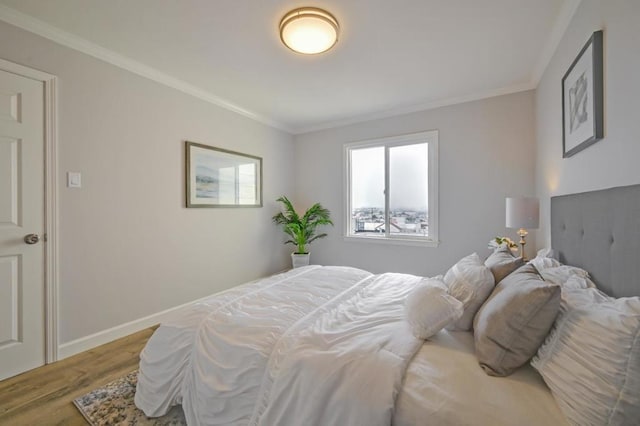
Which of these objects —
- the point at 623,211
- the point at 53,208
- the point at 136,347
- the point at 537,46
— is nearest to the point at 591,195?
the point at 623,211

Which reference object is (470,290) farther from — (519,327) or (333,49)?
(333,49)

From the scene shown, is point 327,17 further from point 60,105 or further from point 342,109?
point 60,105

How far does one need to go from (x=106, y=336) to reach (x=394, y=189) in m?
3.61

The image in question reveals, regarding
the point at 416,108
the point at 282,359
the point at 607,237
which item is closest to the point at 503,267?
the point at 607,237

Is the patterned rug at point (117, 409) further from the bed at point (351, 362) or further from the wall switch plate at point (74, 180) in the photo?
the wall switch plate at point (74, 180)

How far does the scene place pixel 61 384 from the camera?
1.80 m

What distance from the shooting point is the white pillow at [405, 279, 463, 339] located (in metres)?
1.19

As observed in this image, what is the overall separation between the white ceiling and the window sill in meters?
1.79

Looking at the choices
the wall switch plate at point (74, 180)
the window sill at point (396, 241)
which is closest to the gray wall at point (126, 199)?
the wall switch plate at point (74, 180)

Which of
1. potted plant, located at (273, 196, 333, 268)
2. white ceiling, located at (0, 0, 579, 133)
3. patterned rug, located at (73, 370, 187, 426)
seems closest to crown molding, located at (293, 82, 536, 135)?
white ceiling, located at (0, 0, 579, 133)

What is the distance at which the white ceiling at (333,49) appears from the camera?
1.83 m

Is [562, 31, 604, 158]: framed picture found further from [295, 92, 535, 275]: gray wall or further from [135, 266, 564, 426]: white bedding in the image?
[135, 266, 564, 426]: white bedding

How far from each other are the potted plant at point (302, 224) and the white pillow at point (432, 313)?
289 centimetres

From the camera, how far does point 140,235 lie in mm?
2627
